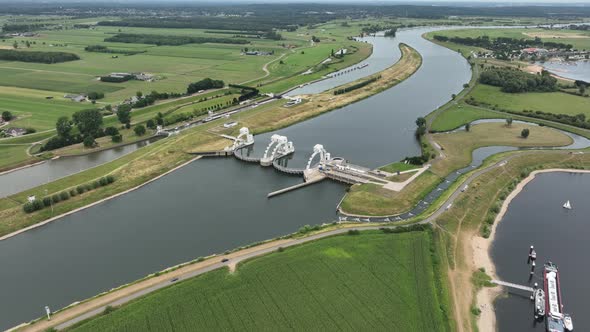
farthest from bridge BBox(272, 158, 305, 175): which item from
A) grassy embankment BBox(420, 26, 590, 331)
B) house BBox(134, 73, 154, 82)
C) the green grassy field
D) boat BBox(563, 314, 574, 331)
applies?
house BBox(134, 73, 154, 82)

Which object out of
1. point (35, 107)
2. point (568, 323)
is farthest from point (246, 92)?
point (568, 323)

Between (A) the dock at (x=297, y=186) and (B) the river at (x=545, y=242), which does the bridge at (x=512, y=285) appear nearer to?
(B) the river at (x=545, y=242)

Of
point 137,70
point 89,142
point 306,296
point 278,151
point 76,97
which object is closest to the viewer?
point 306,296

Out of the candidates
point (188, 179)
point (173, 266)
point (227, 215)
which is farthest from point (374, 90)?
point (173, 266)

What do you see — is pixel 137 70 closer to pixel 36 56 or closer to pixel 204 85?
pixel 204 85

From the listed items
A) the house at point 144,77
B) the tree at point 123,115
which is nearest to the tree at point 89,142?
the tree at point 123,115

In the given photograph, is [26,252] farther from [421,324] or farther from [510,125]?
[510,125]
